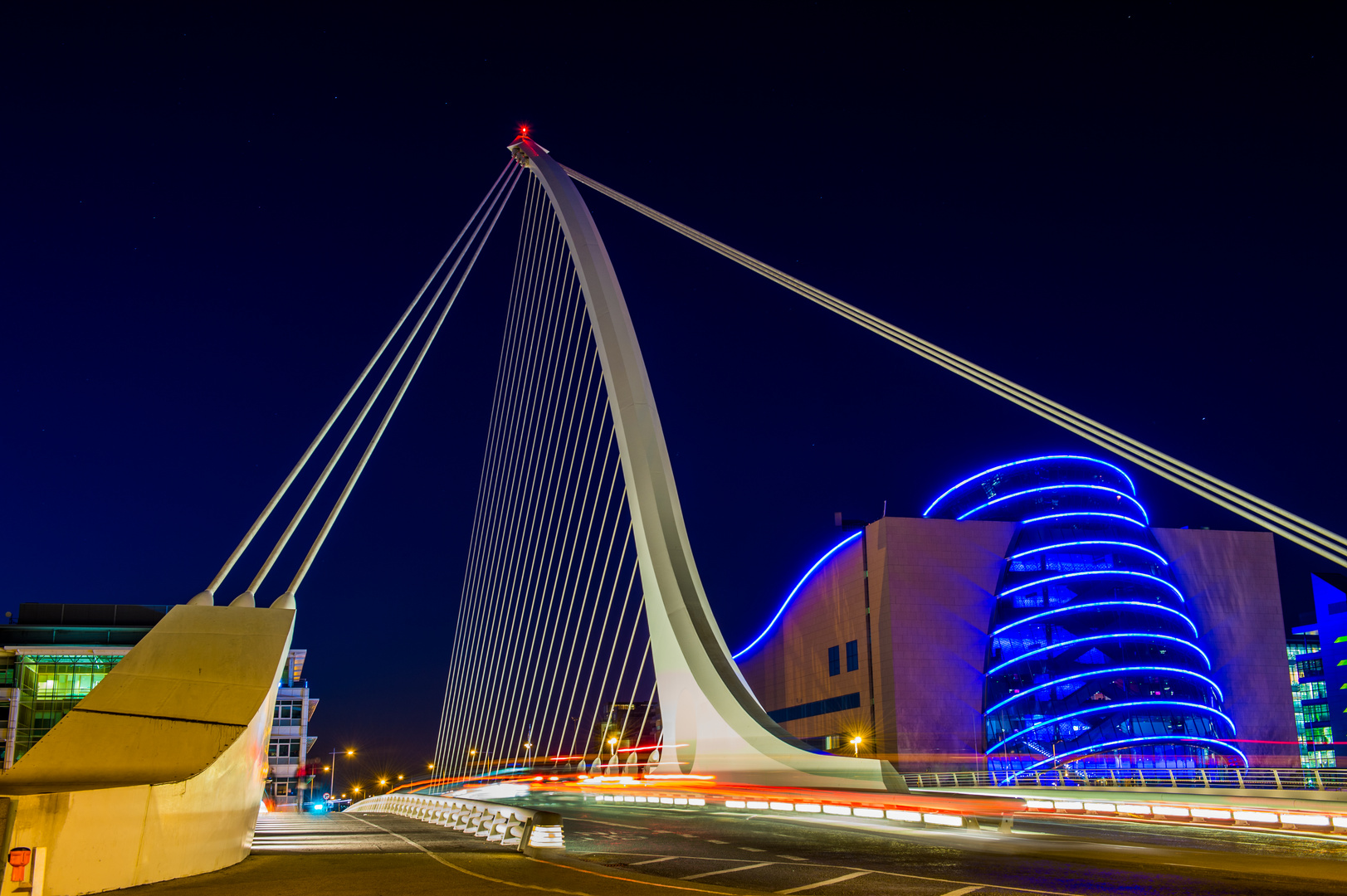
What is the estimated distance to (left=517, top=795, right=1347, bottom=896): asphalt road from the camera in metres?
10.1

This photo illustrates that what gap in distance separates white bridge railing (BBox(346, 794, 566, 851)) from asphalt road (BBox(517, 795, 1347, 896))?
A: 0.48 metres

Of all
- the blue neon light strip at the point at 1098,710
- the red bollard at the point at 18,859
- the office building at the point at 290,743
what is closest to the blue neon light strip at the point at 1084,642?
the blue neon light strip at the point at 1098,710

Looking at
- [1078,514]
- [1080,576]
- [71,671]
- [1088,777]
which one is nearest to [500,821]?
[1088,777]

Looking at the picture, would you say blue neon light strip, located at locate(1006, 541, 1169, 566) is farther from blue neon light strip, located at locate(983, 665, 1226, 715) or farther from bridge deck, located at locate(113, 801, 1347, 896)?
bridge deck, located at locate(113, 801, 1347, 896)

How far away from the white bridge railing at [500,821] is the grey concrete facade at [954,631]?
141ft

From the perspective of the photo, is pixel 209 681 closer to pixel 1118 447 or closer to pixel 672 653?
pixel 1118 447

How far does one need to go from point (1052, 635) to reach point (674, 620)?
44.5 meters

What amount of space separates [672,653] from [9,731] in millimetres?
33396

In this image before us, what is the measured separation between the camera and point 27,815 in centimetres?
768

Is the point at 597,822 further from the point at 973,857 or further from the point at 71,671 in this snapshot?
the point at 71,671

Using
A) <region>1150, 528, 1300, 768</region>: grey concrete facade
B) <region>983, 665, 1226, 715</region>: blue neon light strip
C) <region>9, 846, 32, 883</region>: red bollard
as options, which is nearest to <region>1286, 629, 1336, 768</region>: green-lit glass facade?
<region>1150, 528, 1300, 768</region>: grey concrete facade

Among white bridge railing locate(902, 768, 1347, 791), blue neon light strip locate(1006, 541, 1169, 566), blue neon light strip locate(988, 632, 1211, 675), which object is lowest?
white bridge railing locate(902, 768, 1347, 791)

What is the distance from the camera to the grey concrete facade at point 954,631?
2534 inches

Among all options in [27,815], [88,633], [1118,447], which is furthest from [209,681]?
[88,633]
